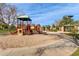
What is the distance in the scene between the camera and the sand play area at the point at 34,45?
86.7 inches

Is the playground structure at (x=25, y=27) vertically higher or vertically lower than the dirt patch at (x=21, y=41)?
higher

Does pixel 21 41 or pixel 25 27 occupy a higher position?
pixel 25 27

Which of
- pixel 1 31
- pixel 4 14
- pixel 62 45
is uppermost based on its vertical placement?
pixel 4 14

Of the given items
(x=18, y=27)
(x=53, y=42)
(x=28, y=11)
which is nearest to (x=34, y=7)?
(x=28, y=11)

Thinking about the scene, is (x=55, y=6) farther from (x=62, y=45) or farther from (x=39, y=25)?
(x=62, y=45)

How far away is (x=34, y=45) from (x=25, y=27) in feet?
0.63

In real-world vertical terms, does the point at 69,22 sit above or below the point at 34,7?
below

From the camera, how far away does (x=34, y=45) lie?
2.23 m

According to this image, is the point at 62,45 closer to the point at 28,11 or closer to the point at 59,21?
the point at 59,21

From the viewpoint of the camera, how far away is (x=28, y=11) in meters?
2.24

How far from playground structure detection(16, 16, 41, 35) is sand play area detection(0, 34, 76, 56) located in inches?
1.5

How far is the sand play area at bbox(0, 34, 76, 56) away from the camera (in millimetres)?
2203

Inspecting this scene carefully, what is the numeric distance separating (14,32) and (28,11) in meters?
0.24

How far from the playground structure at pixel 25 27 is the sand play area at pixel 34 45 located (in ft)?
0.13
